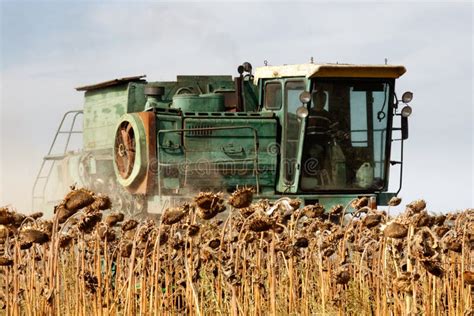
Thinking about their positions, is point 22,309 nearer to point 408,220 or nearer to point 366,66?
point 408,220

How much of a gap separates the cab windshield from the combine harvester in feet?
0.05

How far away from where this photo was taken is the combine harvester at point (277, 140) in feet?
47.0

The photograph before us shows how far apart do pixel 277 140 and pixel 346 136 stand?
116 cm

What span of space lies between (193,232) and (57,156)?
13.4m

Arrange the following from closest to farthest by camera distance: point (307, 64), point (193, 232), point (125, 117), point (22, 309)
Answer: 1. point (193, 232)
2. point (22, 309)
3. point (307, 64)
4. point (125, 117)

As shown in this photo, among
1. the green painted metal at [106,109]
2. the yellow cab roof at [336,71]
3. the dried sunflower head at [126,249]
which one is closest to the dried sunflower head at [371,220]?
the dried sunflower head at [126,249]

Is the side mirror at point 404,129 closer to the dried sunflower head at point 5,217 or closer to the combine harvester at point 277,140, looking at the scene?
the combine harvester at point 277,140

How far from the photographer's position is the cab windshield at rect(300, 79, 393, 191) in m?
14.3

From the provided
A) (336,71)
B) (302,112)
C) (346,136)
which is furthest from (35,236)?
(346,136)

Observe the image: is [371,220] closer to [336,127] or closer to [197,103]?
[336,127]

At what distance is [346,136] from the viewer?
14438mm

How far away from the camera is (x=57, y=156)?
19.0 metres

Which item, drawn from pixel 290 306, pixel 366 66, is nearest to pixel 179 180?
pixel 366 66

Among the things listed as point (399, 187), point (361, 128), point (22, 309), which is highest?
point (361, 128)
